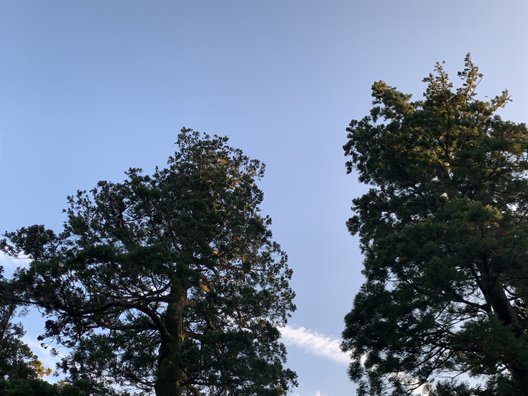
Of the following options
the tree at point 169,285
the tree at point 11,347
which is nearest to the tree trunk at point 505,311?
the tree at point 169,285

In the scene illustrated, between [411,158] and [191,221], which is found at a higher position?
[411,158]

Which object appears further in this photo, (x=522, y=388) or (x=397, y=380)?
(x=397, y=380)

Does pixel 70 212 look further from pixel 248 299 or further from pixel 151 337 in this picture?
pixel 248 299

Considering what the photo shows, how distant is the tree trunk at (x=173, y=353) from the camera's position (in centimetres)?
1155

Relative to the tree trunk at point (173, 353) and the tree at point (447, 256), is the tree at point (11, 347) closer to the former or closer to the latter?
the tree trunk at point (173, 353)

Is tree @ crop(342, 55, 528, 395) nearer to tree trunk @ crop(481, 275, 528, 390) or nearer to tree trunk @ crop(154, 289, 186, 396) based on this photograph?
tree trunk @ crop(481, 275, 528, 390)

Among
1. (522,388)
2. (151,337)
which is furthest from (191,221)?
(522,388)

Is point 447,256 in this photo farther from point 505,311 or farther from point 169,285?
point 169,285

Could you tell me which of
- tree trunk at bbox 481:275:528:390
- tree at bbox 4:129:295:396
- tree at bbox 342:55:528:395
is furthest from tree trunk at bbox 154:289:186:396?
tree trunk at bbox 481:275:528:390

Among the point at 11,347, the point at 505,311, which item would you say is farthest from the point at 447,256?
the point at 11,347

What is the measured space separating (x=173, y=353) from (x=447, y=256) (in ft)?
23.5

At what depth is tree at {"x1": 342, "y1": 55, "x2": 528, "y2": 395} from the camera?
33.3 ft

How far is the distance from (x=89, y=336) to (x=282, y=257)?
655cm

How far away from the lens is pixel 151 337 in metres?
13.2
